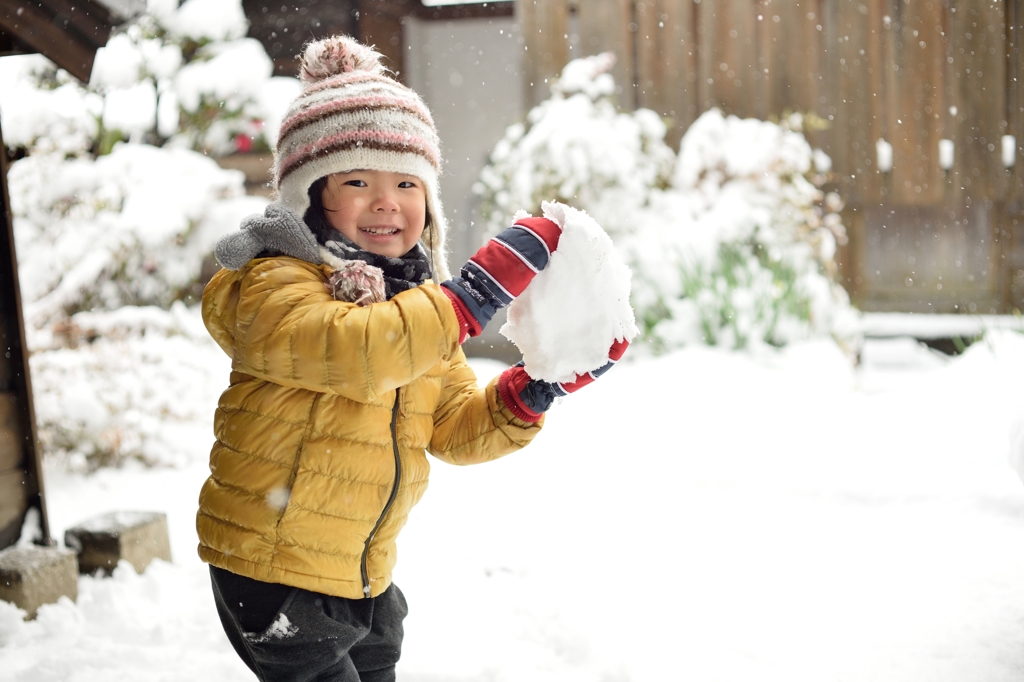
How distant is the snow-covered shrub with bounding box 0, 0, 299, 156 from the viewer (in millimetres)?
4477

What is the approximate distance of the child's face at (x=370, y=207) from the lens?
4.67ft

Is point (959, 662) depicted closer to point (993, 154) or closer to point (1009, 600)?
point (1009, 600)

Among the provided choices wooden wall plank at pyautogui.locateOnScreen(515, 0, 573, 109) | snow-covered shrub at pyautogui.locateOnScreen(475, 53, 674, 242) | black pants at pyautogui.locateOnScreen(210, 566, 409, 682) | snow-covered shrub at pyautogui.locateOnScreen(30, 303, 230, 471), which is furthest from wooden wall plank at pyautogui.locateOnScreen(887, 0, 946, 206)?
black pants at pyautogui.locateOnScreen(210, 566, 409, 682)

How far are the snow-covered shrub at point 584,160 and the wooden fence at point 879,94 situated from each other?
1.88 ft

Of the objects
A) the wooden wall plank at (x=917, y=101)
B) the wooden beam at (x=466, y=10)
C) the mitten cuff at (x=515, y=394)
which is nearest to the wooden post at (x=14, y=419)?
the mitten cuff at (x=515, y=394)

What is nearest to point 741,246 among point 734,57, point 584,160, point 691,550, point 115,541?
point 584,160

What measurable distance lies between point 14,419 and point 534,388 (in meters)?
1.98

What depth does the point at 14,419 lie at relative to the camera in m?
2.66

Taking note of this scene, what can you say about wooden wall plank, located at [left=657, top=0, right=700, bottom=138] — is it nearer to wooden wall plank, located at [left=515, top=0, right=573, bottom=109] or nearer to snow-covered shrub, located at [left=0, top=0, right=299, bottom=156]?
wooden wall plank, located at [left=515, top=0, right=573, bottom=109]

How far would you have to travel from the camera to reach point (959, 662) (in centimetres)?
196

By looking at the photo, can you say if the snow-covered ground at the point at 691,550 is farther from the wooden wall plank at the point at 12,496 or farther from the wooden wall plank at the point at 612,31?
the wooden wall plank at the point at 612,31

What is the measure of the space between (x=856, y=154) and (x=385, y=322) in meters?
5.30

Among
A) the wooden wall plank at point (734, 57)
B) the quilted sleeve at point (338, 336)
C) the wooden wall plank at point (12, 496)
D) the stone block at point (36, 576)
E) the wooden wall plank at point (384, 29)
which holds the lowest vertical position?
the stone block at point (36, 576)

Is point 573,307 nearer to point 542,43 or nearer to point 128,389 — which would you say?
point 128,389
